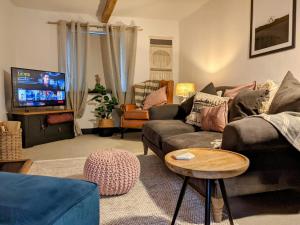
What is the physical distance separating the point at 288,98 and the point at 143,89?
3.43m

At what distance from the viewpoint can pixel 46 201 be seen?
2.52 feet

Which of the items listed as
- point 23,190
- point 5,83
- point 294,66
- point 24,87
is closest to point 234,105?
point 294,66

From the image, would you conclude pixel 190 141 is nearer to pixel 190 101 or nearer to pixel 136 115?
pixel 190 101

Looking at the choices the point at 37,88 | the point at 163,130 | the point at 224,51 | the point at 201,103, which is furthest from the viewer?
the point at 37,88

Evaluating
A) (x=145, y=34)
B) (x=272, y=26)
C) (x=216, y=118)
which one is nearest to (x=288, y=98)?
(x=216, y=118)

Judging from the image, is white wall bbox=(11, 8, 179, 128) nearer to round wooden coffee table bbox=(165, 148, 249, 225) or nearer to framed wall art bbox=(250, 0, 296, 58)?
framed wall art bbox=(250, 0, 296, 58)

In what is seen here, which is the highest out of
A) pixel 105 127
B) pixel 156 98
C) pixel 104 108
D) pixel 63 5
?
pixel 63 5

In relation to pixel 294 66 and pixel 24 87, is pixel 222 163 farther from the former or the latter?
pixel 24 87

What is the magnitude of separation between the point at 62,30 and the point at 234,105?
372cm

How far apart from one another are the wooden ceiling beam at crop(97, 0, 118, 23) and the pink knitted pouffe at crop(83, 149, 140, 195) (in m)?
2.84

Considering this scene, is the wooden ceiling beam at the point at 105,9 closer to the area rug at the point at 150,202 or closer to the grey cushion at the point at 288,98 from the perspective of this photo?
the area rug at the point at 150,202

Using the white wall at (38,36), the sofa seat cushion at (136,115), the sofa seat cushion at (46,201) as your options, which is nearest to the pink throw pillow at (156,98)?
the sofa seat cushion at (136,115)

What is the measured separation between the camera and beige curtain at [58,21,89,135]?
15.6 ft

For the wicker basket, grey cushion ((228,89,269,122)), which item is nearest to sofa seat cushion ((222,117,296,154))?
grey cushion ((228,89,269,122))
